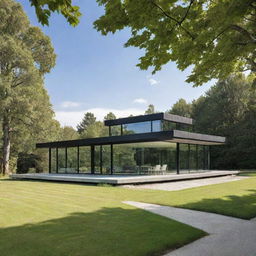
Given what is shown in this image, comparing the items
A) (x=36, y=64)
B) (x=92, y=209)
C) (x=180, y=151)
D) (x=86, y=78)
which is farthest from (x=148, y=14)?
(x=36, y=64)

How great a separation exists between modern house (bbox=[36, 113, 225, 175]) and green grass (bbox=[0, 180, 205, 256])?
33.6 feet

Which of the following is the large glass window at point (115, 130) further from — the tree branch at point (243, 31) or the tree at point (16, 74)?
the tree branch at point (243, 31)

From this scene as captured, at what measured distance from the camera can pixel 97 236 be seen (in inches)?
205

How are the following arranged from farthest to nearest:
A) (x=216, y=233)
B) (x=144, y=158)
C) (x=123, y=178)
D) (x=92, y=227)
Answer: (x=144, y=158) → (x=123, y=178) → (x=92, y=227) → (x=216, y=233)

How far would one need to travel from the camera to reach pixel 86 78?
88.9 feet

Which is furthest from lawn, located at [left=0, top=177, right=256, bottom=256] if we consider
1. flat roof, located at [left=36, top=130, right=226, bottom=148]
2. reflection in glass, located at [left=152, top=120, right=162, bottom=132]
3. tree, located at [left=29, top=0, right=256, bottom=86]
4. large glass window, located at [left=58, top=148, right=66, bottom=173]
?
large glass window, located at [left=58, top=148, right=66, bottom=173]

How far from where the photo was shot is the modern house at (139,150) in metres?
18.6

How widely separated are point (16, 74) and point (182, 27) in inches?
932

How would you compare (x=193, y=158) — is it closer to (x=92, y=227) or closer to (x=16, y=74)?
(x=92, y=227)

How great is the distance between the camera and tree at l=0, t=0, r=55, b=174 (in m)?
23.1

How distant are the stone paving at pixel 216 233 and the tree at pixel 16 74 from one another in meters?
18.8

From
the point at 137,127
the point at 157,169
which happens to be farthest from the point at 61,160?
the point at 157,169

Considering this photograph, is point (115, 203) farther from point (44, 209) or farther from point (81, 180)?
point (81, 180)

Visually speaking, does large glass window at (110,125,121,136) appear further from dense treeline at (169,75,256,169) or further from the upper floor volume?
dense treeline at (169,75,256,169)
